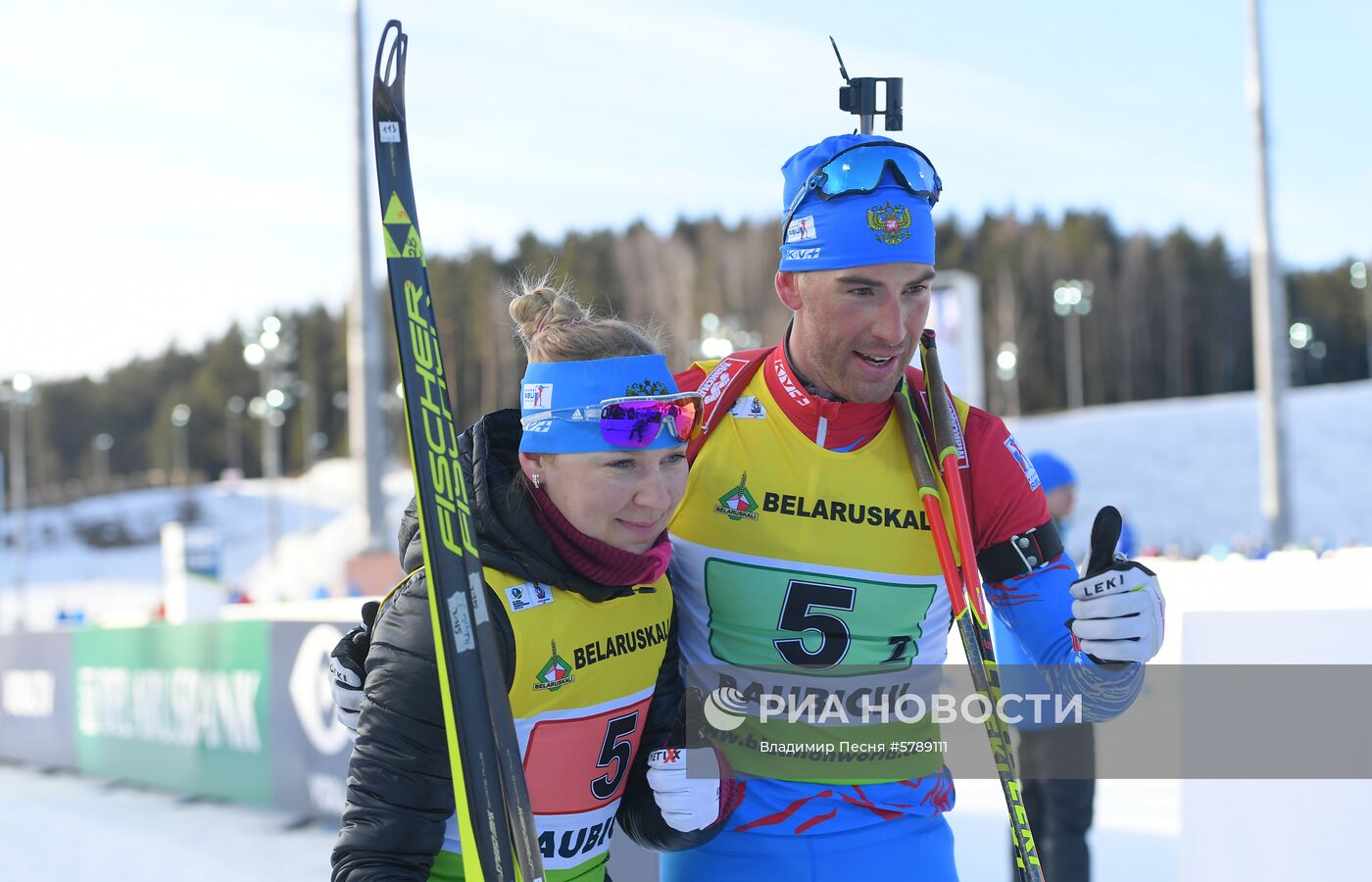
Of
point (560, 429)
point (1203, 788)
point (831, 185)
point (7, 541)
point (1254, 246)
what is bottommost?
point (7, 541)

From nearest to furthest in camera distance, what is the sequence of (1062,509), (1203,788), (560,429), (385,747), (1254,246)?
(385,747)
(560,429)
(1203,788)
(1062,509)
(1254,246)

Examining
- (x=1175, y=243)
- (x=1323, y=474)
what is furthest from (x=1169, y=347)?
(x=1323, y=474)

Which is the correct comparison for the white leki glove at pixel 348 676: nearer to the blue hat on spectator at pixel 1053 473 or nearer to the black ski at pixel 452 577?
the black ski at pixel 452 577

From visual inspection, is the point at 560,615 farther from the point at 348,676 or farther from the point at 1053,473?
the point at 1053,473

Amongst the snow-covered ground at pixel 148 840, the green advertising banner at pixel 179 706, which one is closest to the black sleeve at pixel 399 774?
the snow-covered ground at pixel 148 840

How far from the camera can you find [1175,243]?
6512 centimetres

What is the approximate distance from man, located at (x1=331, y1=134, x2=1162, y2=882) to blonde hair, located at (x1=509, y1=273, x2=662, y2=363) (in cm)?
31

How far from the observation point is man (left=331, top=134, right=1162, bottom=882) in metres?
2.29

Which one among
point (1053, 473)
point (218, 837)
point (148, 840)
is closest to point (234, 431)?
point (148, 840)

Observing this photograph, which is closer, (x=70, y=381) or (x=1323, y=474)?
(x=1323, y=474)

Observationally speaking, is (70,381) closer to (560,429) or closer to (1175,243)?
(1175,243)

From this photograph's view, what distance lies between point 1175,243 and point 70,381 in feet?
265

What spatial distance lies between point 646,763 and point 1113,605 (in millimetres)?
926

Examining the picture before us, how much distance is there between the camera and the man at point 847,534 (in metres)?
2.30
